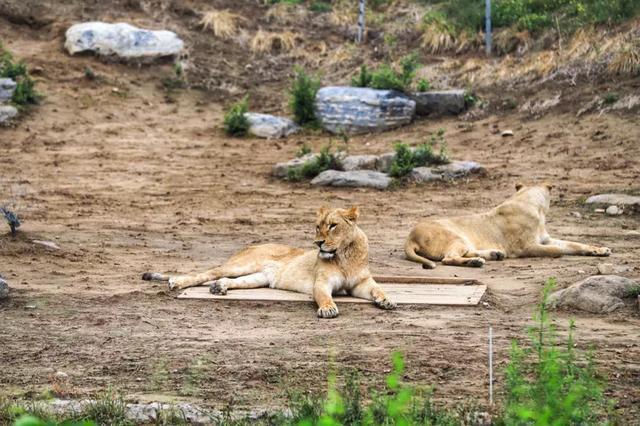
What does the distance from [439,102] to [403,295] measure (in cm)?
1207

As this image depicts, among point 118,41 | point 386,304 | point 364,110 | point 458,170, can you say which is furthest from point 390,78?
point 386,304

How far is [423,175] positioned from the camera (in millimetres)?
17719

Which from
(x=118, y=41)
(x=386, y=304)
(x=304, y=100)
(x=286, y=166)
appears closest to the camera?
(x=386, y=304)

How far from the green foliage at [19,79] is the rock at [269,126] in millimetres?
4165

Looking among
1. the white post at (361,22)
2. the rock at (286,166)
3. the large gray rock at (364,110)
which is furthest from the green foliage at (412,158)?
the white post at (361,22)

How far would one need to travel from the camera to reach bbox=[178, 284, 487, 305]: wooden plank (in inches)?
388

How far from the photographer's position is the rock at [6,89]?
21.5m

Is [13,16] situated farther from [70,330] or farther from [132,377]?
[132,377]

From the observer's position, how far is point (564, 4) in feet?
77.4

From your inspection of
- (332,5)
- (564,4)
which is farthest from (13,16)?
(564,4)

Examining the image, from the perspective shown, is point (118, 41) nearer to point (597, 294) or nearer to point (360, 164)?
point (360, 164)

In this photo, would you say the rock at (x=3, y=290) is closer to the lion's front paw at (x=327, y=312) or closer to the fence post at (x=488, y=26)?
the lion's front paw at (x=327, y=312)

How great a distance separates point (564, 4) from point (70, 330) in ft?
56.0

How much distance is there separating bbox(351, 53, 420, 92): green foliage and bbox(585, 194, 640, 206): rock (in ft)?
24.5
